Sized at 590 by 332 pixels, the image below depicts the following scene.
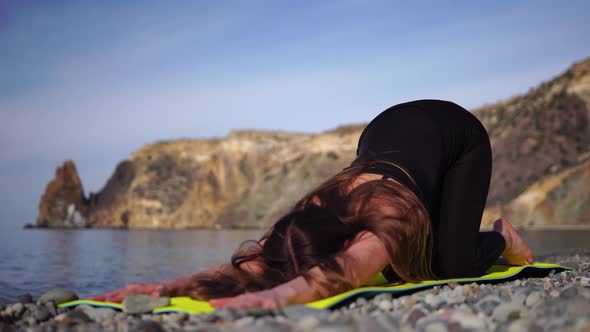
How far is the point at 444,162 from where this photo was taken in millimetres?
3742

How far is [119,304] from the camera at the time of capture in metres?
3.18

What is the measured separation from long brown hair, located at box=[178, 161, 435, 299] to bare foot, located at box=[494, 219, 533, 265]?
44.5 inches

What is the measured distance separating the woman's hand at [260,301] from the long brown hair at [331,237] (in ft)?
0.78

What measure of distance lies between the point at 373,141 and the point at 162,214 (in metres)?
62.1

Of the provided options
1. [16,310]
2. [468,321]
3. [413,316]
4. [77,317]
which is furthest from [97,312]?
[468,321]

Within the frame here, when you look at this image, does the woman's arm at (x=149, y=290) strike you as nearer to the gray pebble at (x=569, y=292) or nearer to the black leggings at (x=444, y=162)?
the black leggings at (x=444, y=162)

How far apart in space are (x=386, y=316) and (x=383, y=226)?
2.35 ft

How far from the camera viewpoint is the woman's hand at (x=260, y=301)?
8.96ft

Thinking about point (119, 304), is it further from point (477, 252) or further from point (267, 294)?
point (477, 252)

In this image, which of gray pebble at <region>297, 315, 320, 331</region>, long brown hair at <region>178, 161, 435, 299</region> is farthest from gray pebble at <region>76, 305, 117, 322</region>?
gray pebble at <region>297, 315, 320, 331</region>

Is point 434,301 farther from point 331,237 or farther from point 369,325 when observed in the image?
point 369,325

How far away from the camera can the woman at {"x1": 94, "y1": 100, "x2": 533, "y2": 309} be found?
309 centimetres

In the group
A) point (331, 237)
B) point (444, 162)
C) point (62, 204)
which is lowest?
point (62, 204)

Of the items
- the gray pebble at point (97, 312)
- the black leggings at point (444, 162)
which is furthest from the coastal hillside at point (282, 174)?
the gray pebble at point (97, 312)
